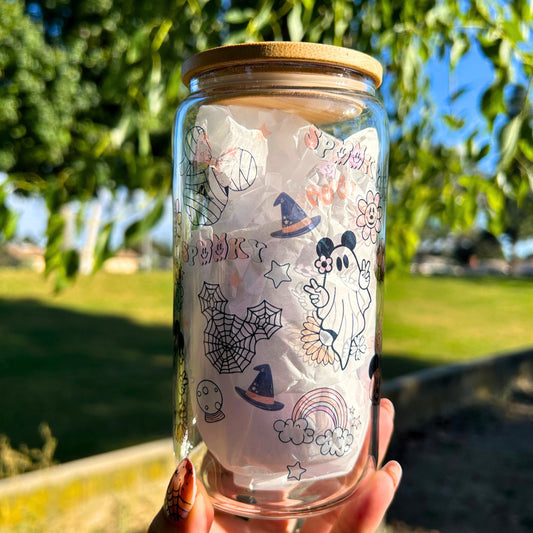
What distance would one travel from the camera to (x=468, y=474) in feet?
14.2

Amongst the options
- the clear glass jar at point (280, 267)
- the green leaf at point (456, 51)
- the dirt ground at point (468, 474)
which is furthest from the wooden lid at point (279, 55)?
the dirt ground at point (468, 474)

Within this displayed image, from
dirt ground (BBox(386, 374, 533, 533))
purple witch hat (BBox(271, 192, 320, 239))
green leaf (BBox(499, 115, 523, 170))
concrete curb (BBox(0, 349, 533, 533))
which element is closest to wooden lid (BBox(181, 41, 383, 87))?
purple witch hat (BBox(271, 192, 320, 239))

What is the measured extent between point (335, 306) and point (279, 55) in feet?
1.24

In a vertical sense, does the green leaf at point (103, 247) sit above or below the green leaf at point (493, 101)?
below

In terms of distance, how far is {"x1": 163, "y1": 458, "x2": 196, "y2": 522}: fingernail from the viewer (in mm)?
874

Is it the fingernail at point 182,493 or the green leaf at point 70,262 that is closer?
the fingernail at point 182,493

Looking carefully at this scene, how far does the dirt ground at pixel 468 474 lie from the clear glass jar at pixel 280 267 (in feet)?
10.2

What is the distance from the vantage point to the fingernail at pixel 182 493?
2.87 ft

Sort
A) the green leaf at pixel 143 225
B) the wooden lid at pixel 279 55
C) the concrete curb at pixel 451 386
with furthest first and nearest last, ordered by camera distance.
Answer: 1. the concrete curb at pixel 451 386
2. the green leaf at pixel 143 225
3. the wooden lid at pixel 279 55

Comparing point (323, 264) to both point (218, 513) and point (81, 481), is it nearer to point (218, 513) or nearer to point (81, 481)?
point (218, 513)

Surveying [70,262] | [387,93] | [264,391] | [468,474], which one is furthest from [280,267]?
[468,474]

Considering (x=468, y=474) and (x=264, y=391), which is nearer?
(x=264, y=391)

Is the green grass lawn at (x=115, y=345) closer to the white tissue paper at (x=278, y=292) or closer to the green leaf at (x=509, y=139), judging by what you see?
the green leaf at (x=509, y=139)

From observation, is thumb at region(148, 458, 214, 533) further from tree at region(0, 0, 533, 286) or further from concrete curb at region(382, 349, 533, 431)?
concrete curb at region(382, 349, 533, 431)
